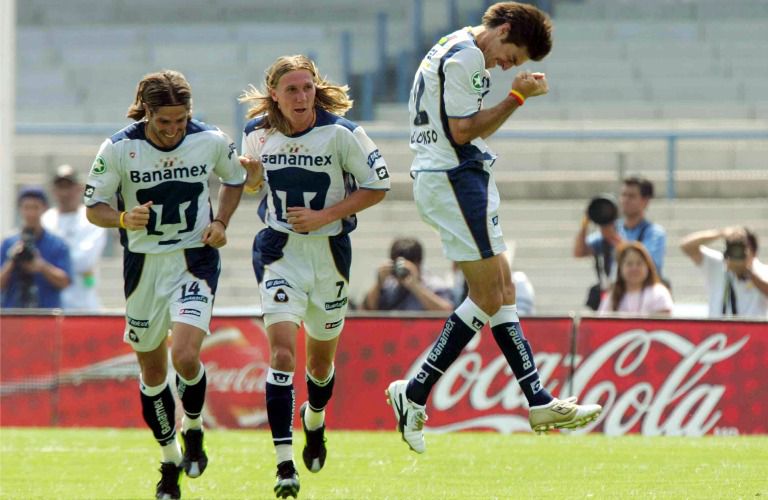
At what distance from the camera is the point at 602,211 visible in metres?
13.9

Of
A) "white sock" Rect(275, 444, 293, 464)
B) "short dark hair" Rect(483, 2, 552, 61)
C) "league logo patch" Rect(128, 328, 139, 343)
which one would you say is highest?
"short dark hair" Rect(483, 2, 552, 61)

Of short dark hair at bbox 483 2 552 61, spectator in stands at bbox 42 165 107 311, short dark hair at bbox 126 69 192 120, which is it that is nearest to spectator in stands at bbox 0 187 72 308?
spectator in stands at bbox 42 165 107 311

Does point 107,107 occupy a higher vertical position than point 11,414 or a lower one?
higher

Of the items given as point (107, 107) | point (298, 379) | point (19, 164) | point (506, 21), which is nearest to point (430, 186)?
point (506, 21)

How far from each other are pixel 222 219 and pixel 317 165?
664mm

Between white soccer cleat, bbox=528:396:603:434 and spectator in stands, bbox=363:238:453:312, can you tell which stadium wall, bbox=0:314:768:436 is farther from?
white soccer cleat, bbox=528:396:603:434

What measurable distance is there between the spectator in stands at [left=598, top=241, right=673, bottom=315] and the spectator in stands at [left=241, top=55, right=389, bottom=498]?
501cm

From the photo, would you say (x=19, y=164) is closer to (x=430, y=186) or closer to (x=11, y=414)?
(x=11, y=414)

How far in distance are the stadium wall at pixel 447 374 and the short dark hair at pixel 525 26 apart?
5.02 metres

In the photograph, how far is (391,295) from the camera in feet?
46.5

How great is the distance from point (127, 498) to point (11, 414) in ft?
17.5

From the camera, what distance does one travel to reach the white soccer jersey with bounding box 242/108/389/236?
334 inches

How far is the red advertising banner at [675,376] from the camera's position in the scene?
12438mm

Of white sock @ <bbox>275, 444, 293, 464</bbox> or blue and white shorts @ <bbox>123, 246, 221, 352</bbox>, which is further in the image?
blue and white shorts @ <bbox>123, 246, 221, 352</bbox>
